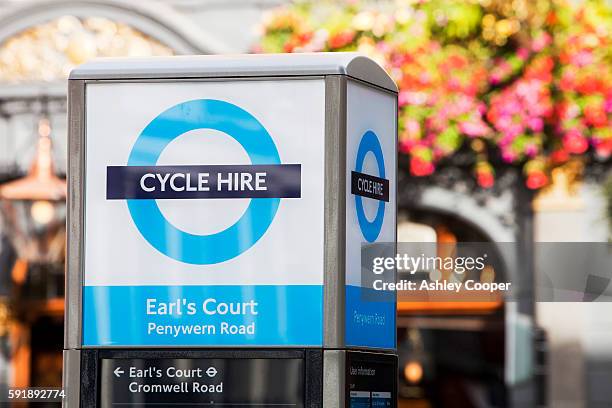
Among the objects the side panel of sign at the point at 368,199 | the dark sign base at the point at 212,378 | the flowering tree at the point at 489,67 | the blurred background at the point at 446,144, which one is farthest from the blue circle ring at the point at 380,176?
the flowering tree at the point at 489,67

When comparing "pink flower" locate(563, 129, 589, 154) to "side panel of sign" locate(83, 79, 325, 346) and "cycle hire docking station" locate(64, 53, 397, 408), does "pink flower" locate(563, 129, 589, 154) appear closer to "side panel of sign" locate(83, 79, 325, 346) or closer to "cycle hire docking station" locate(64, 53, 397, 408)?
"cycle hire docking station" locate(64, 53, 397, 408)

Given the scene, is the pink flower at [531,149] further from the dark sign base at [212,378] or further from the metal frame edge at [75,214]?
the metal frame edge at [75,214]

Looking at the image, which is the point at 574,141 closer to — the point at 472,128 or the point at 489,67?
the point at 472,128

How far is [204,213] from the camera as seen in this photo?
14.0ft

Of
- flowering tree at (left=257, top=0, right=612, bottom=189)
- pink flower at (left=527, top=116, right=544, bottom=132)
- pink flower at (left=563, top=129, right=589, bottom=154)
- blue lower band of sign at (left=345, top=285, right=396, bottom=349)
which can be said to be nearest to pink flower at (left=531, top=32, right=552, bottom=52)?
flowering tree at (left=257, top=0, right=612, bottom=189)

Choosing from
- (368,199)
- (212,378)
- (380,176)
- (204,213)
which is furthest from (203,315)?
(380,176)

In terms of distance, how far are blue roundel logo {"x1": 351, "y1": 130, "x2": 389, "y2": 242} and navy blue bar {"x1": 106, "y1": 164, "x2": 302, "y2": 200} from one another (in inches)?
8.2

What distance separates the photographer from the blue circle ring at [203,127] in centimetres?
424

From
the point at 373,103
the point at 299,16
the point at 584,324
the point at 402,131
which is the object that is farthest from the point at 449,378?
the point at 373,103

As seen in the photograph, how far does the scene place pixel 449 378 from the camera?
45.7ft

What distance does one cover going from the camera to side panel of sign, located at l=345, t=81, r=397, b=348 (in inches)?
166

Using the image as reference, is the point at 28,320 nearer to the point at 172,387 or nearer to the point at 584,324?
the point at 584,324

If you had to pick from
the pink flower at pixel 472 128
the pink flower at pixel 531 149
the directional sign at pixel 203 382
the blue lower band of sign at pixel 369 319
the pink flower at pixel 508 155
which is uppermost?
the pink flower at pixel 472 128

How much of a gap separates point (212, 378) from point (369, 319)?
0.55 meters
